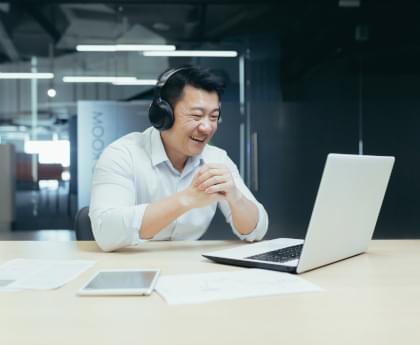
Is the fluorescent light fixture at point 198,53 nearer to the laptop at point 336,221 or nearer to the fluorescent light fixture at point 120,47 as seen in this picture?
the fluorescent light fixture at point 120,47

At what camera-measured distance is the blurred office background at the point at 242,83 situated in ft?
16.3

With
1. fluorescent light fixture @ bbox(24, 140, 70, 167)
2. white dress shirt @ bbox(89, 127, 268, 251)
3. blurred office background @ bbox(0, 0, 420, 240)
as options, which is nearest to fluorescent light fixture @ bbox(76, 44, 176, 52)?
blurred office background @ bbox(0, 0, 420, 240)

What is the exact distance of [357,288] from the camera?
0.98m

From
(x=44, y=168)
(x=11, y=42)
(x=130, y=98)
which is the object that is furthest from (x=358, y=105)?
(x=11, y=42)

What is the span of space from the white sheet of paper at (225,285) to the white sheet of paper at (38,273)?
23 cm

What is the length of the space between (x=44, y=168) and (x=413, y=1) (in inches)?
169

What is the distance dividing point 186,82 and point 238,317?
3.68ft

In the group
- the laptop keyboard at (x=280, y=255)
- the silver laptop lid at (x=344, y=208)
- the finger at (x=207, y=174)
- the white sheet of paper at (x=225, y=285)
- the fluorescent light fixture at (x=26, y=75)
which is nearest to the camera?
the white sheet of paper at (x=225, y=285)

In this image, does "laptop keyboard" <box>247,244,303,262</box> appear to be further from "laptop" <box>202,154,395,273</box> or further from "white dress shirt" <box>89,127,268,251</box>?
"white dress shirt" <box>89,127,268,251</box>

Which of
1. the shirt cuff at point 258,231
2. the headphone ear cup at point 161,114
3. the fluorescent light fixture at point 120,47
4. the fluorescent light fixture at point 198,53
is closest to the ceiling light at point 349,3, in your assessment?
the fluorescent light fixture at point 198,53

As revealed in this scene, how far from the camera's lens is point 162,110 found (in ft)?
5.68

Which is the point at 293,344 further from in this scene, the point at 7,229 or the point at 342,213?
the point at 7,229

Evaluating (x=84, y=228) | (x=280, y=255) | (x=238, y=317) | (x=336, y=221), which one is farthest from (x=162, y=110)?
(x=238, y=317)

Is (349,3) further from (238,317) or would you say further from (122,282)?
(238,317)
